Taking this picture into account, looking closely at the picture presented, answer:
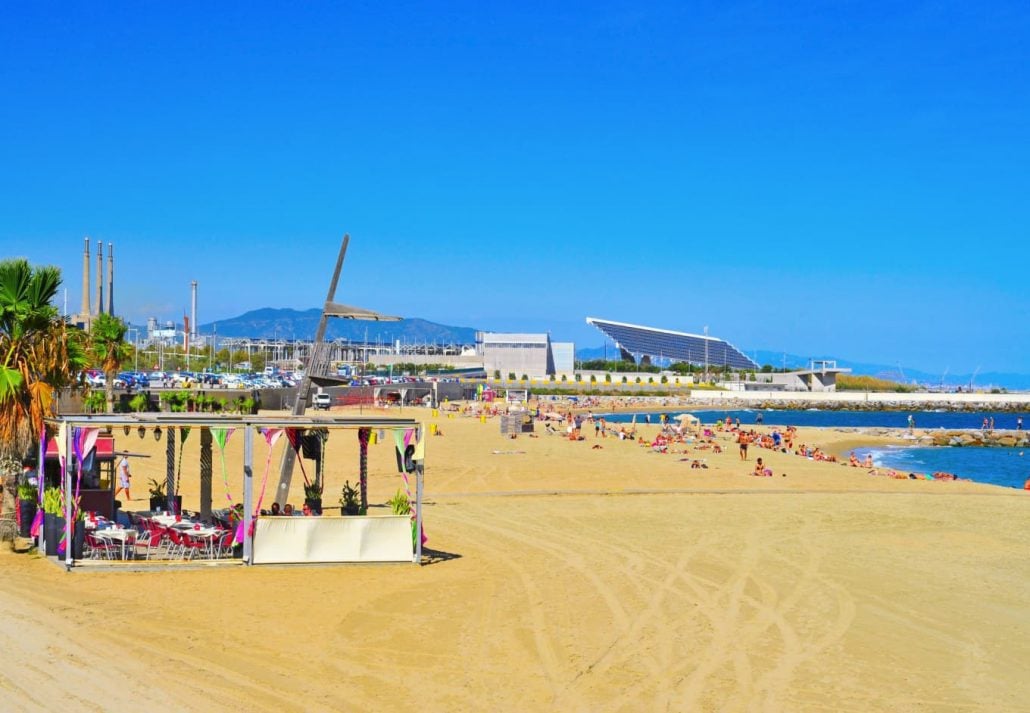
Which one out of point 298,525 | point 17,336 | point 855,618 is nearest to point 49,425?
point 17,336

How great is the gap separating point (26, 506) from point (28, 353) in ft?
8.03

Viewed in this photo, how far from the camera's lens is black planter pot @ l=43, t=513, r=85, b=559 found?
1255cm

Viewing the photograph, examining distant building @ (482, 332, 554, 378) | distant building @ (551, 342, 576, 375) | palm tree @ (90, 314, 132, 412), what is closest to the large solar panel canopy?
distant building @ (551, 342, 576, 375)

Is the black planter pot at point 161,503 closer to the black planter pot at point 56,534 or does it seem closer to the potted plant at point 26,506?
the potted plant at point 26,506

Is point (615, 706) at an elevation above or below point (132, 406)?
below

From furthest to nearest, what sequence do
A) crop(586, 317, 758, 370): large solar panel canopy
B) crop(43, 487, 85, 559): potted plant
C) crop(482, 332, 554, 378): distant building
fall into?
1. crop(586, 317, 758, 370): large solar panel canopy
2. crop(482, 332, 554, 378): distant building
3. crop(43, 487, 85, 559): potted plant

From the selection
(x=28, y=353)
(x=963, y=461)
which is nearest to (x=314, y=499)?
(x=28, y=353)

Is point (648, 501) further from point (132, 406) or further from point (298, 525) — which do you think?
point (132, 406)

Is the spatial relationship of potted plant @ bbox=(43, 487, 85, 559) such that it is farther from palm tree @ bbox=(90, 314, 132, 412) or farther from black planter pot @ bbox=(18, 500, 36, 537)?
palm tree @ bbox=(90, 314, 132, 412)

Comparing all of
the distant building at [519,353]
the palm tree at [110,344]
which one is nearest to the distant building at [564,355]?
the distant building at [519,353]

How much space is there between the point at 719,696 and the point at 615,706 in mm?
962

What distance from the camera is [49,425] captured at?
47.1 ft

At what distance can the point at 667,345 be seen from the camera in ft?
553

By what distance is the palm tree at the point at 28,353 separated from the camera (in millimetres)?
13344
